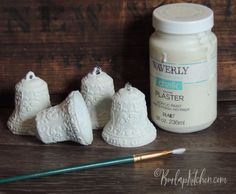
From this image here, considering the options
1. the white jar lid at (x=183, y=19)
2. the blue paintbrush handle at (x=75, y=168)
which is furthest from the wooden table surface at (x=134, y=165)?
the white jar lid at (x=183, y=19)

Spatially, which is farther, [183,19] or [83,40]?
[83,40]

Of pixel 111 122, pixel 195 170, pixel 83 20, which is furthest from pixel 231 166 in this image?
pixel 83 20

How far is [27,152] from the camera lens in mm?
796

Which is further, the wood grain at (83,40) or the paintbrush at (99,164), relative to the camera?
the wood grain at (83,40)

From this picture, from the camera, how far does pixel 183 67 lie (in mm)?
767

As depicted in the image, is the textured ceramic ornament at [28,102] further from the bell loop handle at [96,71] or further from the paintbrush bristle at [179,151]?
the paintbrush bristle at [179,151]

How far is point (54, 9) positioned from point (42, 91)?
0.10m

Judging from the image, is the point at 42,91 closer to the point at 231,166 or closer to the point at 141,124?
the point at 141,124

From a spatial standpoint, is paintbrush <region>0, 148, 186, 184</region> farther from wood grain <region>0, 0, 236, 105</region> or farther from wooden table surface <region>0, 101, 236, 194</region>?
wood grain <region>0, 0, 236, 105</region>

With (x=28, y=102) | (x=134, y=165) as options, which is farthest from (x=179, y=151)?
(x=28, y=102)

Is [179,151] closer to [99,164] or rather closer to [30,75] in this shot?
[99,164]

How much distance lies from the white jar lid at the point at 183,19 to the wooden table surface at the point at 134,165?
5.2 inches

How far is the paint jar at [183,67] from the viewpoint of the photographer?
0.76m

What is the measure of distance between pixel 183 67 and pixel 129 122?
9 centimetres
